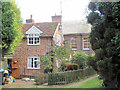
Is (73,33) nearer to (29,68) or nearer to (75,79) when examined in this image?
(29,68)

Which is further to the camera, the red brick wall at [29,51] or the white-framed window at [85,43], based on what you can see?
the white-framed window at [85,43]

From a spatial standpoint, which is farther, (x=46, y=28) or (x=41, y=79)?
(x=46, y=28)

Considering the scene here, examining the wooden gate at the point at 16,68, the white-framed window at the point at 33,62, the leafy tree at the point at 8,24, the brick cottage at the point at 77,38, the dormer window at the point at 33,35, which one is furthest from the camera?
the brick cottage at the point at 77,38

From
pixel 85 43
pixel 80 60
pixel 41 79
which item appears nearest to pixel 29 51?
pixel 41 79

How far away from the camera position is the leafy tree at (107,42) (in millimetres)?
6492

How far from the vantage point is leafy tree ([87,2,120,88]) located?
21.3ft

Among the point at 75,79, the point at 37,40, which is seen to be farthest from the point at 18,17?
the point at 75,79

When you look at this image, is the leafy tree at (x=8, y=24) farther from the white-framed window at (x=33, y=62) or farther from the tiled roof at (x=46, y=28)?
the white-framed window at (x=33, y=62)

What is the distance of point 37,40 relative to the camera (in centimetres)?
1830

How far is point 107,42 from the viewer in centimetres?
704

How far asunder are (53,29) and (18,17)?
6523mm

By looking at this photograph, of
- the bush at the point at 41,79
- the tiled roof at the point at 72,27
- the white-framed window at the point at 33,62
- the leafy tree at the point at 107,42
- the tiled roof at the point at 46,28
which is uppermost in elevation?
the tiled roof at the point at 72,27

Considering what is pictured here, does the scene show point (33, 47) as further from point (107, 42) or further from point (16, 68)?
point (107, 42)

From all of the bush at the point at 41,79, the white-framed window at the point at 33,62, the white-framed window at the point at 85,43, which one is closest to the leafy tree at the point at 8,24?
the bush at the point at 41,79
